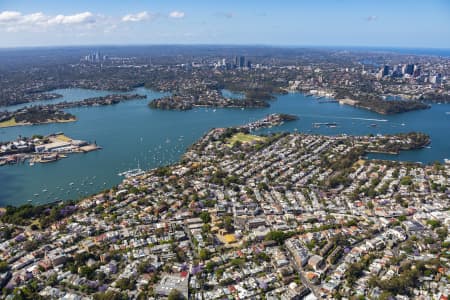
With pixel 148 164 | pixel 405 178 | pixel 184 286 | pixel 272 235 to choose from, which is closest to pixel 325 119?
pixel 405 178

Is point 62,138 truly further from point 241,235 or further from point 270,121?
point 241,235

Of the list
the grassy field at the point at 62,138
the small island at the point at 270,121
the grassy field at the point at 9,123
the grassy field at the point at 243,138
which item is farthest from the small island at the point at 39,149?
the small island at the point at 270,121

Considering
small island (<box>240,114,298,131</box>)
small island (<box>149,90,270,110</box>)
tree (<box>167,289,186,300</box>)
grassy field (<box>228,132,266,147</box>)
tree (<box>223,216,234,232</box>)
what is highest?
small island (<box>149,90,270,110</box>)

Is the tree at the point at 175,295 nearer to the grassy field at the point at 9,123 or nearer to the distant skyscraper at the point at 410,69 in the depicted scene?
the grassy field at the point at 9,123

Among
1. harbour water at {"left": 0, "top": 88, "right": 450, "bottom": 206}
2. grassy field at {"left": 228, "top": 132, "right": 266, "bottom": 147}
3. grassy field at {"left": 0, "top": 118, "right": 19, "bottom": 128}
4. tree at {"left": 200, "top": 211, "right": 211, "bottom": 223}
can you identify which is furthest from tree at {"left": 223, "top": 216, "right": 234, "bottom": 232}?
grassy field at {"left": 0, "top": 118, "right": 19, "bottom": 128}

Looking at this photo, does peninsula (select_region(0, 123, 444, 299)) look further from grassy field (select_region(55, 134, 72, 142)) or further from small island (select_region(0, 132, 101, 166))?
grassy field (select_region(55, 134, 72, 142))

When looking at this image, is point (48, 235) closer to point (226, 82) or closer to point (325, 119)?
point (325, 119)

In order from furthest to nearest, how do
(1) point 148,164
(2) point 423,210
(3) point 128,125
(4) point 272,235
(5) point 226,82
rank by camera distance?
(5) point 226,82
(3) point 128,125
(1) point 148,164
(2) point 423,210
(4) point 272,235
